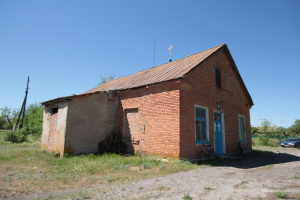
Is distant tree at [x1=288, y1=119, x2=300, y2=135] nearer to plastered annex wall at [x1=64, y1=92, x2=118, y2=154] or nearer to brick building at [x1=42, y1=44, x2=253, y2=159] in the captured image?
brick building at [x1=42, y1=44, x2=253, y2=159]

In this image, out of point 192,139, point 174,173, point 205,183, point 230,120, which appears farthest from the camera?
point 230,120

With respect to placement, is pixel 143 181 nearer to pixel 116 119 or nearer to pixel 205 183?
pixel 205 183

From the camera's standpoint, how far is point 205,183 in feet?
16.0

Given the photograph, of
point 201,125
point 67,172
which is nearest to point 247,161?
point 201,125

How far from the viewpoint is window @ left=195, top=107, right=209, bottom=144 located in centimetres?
891

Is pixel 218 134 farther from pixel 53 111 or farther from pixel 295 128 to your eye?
pixel 295 128

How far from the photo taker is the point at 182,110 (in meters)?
8.03

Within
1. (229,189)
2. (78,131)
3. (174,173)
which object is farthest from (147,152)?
(229,189)

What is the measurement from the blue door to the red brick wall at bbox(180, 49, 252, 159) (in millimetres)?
477

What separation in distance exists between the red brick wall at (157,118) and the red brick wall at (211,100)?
0.35m

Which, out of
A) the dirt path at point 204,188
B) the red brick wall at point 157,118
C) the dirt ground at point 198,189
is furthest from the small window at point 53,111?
the dirt path at point 204,188

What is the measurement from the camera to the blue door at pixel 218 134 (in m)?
10.2

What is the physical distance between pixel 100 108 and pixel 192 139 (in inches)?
209

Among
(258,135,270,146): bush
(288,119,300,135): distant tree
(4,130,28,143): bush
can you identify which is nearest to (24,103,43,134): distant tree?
(4,130,28,143): bush
